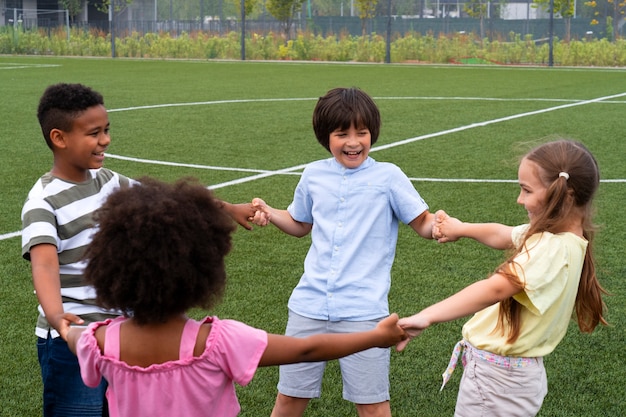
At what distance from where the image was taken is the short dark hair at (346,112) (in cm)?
348

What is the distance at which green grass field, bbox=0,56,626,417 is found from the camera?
4.40 meters

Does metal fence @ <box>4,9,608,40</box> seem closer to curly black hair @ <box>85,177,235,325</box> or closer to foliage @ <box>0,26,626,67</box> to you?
foliage @ <box>0,26,626,67</box>

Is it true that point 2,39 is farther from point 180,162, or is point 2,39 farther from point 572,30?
point 180,162

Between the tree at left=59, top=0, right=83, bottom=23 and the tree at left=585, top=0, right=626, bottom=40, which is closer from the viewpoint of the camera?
the tree at left=585, top=0, right=626, bottom=40

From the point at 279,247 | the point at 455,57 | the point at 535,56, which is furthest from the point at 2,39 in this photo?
the point at 279,247

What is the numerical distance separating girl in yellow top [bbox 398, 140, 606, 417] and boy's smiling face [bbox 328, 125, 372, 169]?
2.17 ft

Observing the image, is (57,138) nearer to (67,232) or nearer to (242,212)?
(67,232)

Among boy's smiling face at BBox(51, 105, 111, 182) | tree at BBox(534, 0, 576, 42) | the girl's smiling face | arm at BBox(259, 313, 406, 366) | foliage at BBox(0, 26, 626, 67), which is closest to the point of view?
arm at BBox(259, 313, 406, 366)

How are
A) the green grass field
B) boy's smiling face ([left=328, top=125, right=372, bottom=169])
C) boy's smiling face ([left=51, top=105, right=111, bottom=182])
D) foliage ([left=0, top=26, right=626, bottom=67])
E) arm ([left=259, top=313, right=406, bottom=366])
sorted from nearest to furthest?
arm ([left=259, top=313, right=406, bottom=366]), boy's smiling face ([left=51, top=105, right=111, bottom=182]), boy's smiling face ([left=328, top=125, right=372, bottom=169]), the green grass field, foliage ([left=0, top=26, right=626, bottom=67])

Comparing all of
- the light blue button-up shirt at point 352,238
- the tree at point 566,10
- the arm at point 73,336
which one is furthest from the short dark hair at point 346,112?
the tree at point 566,10

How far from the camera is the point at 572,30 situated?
36969 mm

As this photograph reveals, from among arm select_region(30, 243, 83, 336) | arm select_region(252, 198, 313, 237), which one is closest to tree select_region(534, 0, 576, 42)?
arm select_region(252, 198, 313, 237)

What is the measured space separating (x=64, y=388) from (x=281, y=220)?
108 cm

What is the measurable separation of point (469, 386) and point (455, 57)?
29348 millimetres
